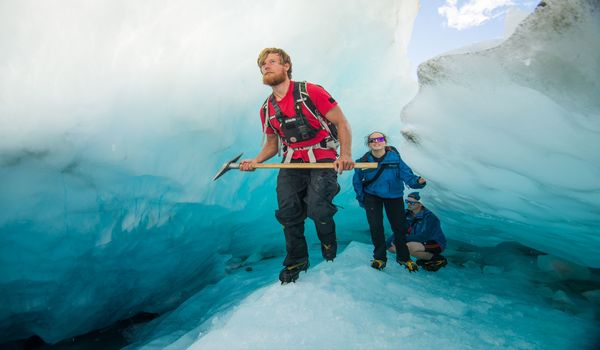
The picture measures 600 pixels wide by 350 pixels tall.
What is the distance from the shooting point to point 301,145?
2.40m

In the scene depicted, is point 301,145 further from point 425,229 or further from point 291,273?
point 425,229

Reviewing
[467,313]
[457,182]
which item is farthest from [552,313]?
[457,182]

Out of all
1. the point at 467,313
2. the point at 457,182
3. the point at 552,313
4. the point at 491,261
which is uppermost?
the point at 457,182

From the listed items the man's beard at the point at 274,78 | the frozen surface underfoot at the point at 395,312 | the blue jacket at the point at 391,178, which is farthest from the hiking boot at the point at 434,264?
the man's beard at the point at 274,78

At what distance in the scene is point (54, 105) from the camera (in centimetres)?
276

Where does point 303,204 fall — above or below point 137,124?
below

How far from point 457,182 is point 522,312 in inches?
67.7

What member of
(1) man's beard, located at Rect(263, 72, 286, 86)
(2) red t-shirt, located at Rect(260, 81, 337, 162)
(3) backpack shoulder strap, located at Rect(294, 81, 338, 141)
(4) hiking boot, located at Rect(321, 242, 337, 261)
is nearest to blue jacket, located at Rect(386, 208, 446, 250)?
(4) hiking boot, located at Rect(321, 242, 337, 261)

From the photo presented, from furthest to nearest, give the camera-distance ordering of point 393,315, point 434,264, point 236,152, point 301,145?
1. point 236,152
2. point 434,264
3. point 301,145
4. point 393,315

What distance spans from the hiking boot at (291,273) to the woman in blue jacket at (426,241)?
1.94 m

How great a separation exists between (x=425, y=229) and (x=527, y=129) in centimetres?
173

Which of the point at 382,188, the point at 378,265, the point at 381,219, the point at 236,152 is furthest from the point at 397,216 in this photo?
the point at 236,152

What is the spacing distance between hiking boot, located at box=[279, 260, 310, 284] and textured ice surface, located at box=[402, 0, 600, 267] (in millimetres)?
2030

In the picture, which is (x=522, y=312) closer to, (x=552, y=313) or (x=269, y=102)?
(x=552, y=313)
